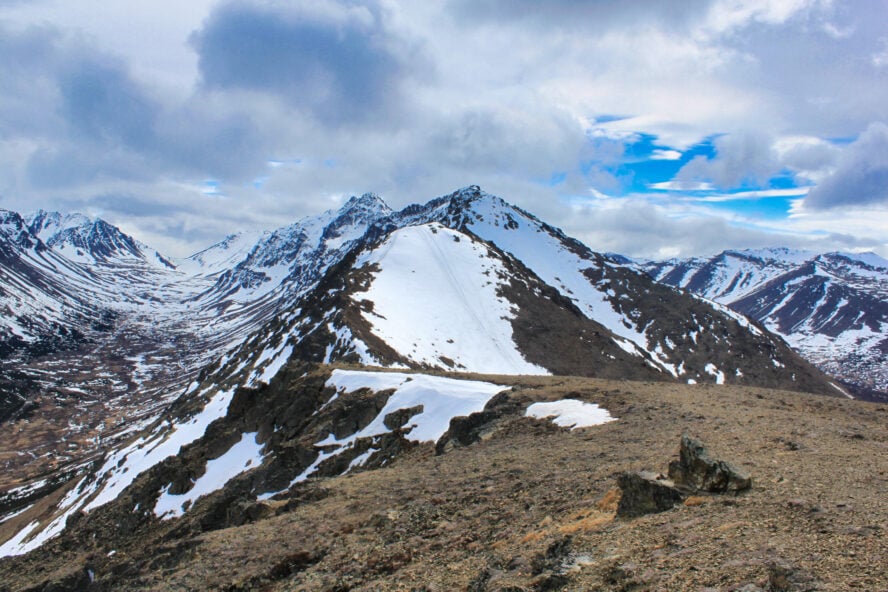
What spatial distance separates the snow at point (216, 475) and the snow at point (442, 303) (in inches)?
1091

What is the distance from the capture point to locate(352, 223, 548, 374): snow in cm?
7500

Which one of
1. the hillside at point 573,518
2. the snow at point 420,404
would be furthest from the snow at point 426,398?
the hillside at point 573,518

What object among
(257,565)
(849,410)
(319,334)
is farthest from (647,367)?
(257,565)

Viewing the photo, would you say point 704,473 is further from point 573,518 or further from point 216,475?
point 216,475

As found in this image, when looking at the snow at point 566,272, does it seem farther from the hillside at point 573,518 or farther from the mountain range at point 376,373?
the hillside at point 573,518

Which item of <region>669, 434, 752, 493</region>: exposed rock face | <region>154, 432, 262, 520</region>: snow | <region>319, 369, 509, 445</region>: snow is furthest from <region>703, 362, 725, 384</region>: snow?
<region>669, 434, 752, 493</region>: exposed rock face

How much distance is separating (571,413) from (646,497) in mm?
12407

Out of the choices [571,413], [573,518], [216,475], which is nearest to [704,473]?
[573,518]

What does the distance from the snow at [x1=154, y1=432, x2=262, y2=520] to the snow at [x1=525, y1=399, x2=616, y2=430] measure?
21.3 m

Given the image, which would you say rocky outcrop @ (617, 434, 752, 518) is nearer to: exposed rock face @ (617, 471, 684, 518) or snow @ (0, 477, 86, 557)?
exposed rock face @ (617, 471, 684, 518)

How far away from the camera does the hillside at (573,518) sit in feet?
27.2

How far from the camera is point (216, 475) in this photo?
36.1 meters

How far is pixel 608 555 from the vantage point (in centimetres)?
911

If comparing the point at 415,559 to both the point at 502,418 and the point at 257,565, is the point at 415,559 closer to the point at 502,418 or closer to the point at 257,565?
the point at 257,565
